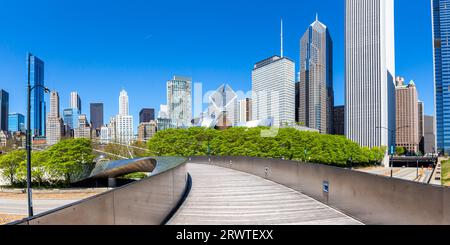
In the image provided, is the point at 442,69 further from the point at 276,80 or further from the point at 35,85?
the point at 35,85

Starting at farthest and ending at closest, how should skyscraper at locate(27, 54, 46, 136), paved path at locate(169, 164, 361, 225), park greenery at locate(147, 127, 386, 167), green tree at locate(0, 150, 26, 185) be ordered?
park greenery at locate(147, 127, 386, 167), green tree at locate(0, 150, 26, 185), skyscraper at locate(27, 54, 46, 136), paved path at locate(169, 164, 361, 225)

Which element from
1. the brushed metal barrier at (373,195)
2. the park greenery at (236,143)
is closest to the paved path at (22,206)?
the brushed metal barrier at (373,195)

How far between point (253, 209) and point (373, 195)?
128 inches

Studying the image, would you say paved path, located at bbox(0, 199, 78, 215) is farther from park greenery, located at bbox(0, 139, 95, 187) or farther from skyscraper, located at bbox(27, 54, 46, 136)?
park greenery, located at bbox(0, 139, 95, 187)

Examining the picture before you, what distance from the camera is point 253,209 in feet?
29.2

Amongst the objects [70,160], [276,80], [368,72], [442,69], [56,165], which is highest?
[442,69]

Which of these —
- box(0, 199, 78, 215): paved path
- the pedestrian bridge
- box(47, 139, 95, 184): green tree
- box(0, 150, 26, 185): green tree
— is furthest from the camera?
box(0, 150, 26, 185): green tree

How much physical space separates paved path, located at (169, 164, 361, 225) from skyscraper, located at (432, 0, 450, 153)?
202 m

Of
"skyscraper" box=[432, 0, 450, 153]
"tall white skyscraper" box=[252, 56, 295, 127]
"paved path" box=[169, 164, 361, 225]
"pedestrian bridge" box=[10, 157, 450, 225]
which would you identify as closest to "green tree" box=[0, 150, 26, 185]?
"pedestrian bridge" box=[10, 157, 450, 225]

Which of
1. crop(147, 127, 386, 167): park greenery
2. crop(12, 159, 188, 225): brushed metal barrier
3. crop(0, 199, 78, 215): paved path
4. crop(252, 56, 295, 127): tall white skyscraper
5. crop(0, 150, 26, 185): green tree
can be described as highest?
crop(252, 56, 295, 127): tall white skyscraper

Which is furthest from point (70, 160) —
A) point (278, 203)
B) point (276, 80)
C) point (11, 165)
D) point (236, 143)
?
point (276, 80)

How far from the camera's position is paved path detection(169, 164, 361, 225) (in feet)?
24.9
